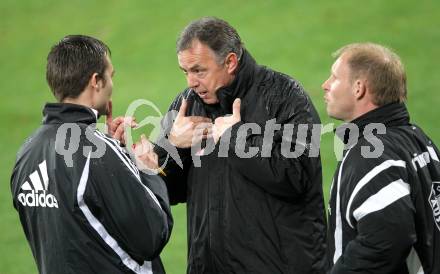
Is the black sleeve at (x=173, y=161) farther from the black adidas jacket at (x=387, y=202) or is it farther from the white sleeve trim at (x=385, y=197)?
the white sleeve trim at (x=385, y=197)

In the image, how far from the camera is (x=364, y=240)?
147 inches

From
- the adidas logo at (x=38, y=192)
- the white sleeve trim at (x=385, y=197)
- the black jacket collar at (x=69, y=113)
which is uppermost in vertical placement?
the black jacket collar at (x=69, y=113)

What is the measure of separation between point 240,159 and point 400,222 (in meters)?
0.95

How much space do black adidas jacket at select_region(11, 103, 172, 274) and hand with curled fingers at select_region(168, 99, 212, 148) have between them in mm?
612

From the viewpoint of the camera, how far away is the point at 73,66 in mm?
4016

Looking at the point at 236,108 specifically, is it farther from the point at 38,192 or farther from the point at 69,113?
the point at 38,192

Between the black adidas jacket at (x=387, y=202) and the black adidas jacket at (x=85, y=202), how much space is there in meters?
0.81

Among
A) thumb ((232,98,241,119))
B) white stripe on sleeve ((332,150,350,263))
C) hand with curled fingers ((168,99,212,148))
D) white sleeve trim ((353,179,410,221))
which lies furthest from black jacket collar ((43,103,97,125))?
white sleeve trim ((353,179,410,221))

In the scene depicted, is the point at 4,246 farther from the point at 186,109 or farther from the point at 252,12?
the point at 252,12

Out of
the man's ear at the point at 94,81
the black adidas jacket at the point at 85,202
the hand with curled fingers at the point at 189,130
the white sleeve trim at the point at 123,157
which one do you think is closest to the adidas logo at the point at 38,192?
the black adidas jacket at the point at 85,202

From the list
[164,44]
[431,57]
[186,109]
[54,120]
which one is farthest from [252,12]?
[54,120]

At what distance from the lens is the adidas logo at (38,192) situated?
3898 mm

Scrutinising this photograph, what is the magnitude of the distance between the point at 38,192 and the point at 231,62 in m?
1.26

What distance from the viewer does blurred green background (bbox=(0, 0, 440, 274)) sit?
10.9 m
